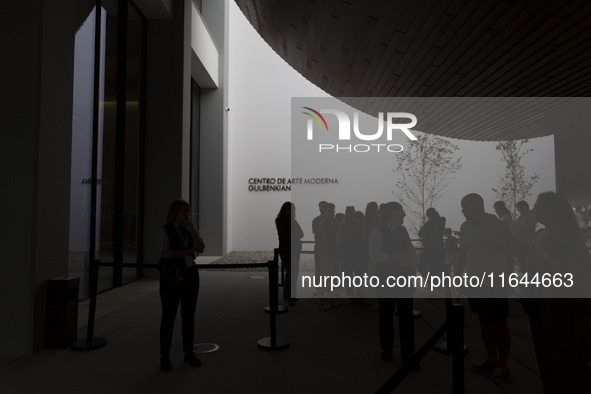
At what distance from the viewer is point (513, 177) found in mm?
15086

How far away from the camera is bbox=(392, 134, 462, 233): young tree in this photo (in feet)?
51.2

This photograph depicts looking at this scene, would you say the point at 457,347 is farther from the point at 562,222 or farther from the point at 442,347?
the point at 442,347

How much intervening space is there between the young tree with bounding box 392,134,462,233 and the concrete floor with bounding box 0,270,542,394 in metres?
9.92

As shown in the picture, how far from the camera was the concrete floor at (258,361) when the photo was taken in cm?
326

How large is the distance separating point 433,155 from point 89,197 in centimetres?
1303

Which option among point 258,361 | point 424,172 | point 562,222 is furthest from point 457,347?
point 424,172

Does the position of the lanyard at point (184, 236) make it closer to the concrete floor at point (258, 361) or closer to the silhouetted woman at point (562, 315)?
the concrete floor at point (258, 361)

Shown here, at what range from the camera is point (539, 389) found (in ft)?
10.5

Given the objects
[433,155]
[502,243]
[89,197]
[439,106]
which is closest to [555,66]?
[439,106]

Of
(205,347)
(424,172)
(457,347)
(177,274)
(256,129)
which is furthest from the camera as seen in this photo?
(256,129)

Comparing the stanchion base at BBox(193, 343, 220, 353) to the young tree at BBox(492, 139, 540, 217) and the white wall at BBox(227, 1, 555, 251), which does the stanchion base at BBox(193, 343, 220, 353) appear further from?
the young tree at BBox(492, 139, 540, 217)

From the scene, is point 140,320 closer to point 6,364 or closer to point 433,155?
point 6,364

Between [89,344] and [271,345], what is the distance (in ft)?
6.34

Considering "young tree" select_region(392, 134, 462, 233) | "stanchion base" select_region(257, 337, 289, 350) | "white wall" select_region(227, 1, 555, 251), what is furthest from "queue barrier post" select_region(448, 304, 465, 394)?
"young tree" select_region(392, 134, 462, 233)
